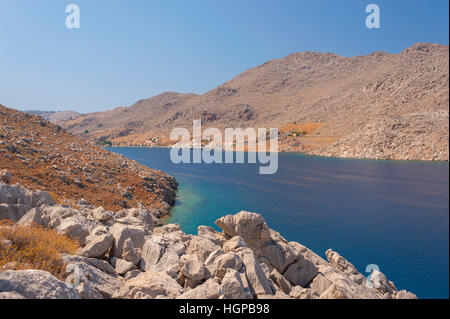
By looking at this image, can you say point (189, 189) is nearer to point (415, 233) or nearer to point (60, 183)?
point (60, 183)

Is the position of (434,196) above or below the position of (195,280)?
below

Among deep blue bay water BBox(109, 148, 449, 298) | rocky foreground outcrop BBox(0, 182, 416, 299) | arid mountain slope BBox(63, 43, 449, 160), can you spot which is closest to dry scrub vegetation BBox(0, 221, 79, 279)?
rocky foreground outcrop BBox(0, 182, 416, 299)

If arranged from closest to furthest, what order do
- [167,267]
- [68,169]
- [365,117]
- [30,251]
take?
[30,251], [167,267], [68,169], [365,117]

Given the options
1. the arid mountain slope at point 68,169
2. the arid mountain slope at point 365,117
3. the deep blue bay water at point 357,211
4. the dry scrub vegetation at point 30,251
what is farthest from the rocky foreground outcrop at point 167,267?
the arid mountain slope at point 365,117

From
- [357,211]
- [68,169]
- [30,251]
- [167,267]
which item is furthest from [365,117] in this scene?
[30,251]

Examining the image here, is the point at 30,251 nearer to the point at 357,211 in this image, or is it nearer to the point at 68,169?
the point at 68,169
